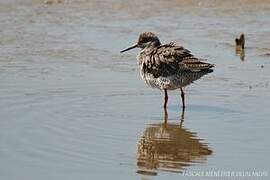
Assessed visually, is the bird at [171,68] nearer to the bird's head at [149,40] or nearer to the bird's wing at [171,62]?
the bird's wing at [171,62]

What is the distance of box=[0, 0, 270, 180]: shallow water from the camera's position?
7969 mm

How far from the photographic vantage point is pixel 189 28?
1529 cm

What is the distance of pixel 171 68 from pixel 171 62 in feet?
0.26

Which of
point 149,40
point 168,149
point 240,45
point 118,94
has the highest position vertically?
point 149,40

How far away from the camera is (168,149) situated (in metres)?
8.62

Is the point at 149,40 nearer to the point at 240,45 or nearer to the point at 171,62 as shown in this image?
the point at 171,62

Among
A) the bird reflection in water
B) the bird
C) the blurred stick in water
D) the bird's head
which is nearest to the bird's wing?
the bird

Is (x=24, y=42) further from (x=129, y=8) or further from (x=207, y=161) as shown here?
(x=207, y=161)

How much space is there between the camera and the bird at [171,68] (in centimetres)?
1033

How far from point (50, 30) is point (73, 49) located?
1.60 metres

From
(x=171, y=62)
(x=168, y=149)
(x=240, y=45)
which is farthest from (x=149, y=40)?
(x=240, y=45)

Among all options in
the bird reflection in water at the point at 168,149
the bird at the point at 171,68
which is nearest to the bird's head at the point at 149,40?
the bird at the point at 171,68

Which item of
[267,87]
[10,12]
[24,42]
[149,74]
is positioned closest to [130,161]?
[149,74]

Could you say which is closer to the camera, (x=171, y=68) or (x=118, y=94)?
(x=171, y=68)
